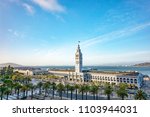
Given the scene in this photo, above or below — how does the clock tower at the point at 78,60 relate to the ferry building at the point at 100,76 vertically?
above

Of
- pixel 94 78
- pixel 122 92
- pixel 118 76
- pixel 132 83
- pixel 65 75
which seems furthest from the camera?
pixel 65 75

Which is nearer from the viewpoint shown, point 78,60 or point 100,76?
point 100,76

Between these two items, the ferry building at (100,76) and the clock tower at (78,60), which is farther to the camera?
the clock tower at (78,60)

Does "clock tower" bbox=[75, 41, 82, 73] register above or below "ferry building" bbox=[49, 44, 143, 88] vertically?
above

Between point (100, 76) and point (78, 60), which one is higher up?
point (78, 60)

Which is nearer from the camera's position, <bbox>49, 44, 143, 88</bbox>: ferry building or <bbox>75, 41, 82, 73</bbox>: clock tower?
<bbox>49, 44, 143, 88</bbox>: ferry building

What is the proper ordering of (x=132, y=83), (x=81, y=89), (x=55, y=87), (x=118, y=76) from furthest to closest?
(x=118, y=76) < (x=132, y=83) < (x=55, y=87) < (x=81, y=89)

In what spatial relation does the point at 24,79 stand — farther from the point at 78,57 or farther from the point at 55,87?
the point at 55,87

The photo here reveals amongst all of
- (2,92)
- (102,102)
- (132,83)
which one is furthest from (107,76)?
(102,102)
